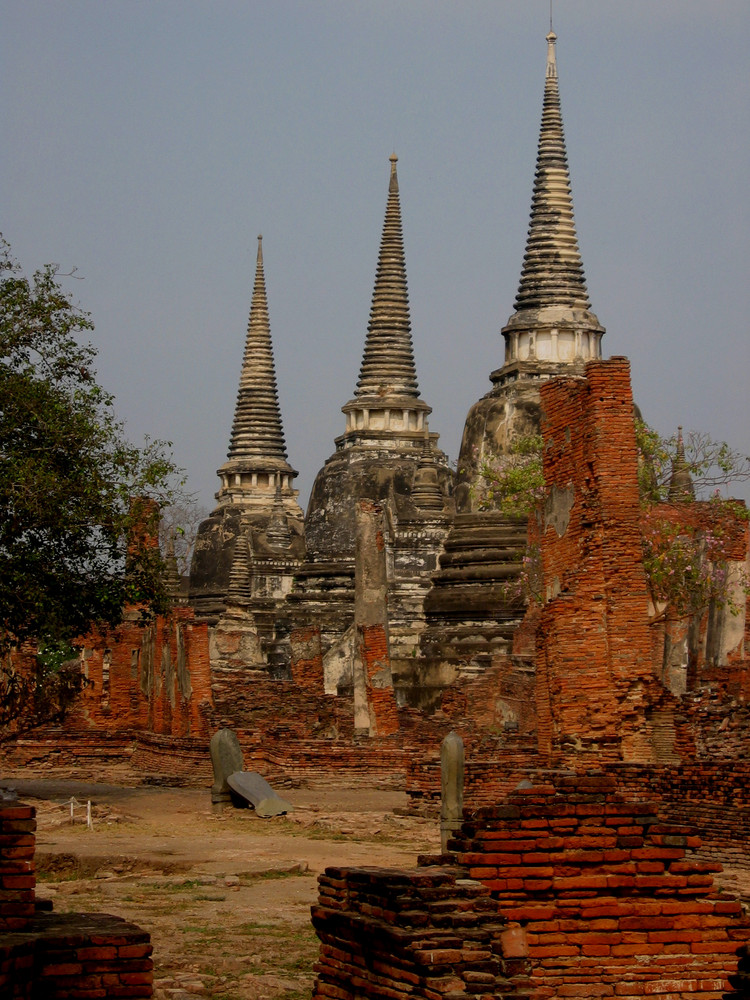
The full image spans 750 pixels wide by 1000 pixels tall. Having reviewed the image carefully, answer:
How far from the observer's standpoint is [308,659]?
28688 millimetres

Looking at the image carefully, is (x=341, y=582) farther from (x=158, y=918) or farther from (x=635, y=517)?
(x=158, y=918)

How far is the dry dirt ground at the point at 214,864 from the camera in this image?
866cm

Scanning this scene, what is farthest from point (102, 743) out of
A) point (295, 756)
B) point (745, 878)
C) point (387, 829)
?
point (745, 878)

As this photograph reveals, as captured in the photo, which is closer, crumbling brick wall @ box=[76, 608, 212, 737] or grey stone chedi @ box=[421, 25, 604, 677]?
crumbling brick wall @ box=[76, 608, 212, 737]

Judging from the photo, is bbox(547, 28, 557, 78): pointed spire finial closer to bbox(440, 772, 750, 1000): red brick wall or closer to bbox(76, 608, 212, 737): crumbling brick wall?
bbox(76, 608, 212, 737): crumbling brick wall

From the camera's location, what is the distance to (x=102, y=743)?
2497 cm

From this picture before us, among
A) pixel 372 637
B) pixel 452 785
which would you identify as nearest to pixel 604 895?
pixel 452 785

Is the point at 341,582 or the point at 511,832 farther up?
the point at 341,582

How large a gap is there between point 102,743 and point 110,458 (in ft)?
27.6

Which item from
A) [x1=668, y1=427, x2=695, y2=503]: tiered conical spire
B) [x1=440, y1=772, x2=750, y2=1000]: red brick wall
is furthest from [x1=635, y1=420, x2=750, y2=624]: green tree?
[x1=440, y1=772, x2=750, y2=1000]: red brick wall

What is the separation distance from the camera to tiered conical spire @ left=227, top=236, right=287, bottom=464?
184ft

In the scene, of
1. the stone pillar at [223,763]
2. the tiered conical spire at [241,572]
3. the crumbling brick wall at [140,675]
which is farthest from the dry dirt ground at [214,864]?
the tiered conical spire at [241,572]

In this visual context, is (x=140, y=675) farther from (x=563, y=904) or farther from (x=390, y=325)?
(x=563, y=904)

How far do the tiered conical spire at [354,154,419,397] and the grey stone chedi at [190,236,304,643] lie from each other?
4.99m
